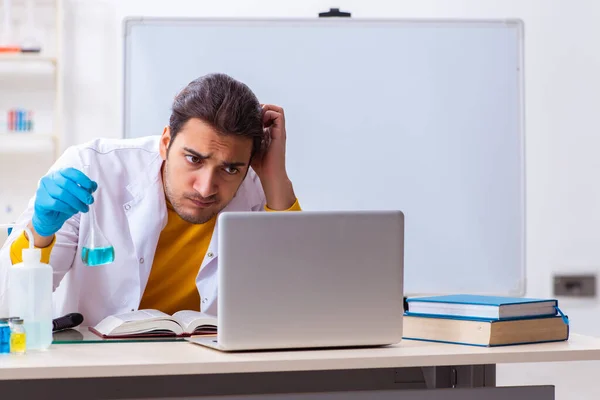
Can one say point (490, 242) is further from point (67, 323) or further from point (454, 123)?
point (67, 323)

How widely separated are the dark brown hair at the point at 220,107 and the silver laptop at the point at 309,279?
561 mm

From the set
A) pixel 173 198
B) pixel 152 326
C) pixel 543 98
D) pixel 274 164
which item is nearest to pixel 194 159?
pixel 173 198

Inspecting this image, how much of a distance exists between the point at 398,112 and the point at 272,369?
1990 millimetres

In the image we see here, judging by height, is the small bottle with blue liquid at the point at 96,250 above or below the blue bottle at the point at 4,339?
above

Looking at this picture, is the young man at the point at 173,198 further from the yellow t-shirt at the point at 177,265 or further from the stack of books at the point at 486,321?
the stack of books at the point at 486,321

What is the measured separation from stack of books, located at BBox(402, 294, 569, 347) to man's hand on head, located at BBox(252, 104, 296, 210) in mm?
595

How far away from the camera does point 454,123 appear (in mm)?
2945

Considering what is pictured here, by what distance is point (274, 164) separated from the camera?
1.88 metres

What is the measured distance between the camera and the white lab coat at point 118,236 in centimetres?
171

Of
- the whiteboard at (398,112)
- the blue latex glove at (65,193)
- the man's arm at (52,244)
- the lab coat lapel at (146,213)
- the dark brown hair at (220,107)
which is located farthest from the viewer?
the whiteboard at (398,112)

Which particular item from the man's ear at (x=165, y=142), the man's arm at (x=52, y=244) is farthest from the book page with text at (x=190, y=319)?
the man's ear at (x=165, y=142)

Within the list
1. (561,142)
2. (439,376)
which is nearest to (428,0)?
(561,142)

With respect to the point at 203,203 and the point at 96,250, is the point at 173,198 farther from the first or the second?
the point at 96,250

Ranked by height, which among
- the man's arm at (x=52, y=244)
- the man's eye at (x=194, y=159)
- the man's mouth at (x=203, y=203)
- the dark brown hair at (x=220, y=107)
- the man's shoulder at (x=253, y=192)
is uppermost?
the dark brown hair at (x=220, y=107)
